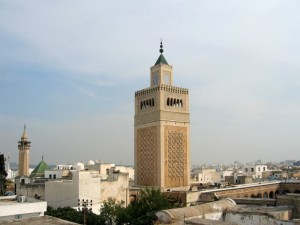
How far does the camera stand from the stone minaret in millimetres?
29547

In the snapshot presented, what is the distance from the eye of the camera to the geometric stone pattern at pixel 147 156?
98.1 feet

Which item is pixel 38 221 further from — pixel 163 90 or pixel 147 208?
pixel 163 90

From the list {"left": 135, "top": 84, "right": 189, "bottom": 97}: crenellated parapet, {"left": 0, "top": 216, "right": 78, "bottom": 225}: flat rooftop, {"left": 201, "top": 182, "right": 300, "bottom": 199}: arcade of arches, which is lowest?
{"left": 201, "top": 182, "right": 300, "bottom": 199}: arcade of arches

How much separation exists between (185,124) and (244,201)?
1193 centimetres

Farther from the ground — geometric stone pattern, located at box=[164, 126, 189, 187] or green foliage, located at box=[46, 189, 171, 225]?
geometric stone pattern, located at box=[164, 126, 189, 187]

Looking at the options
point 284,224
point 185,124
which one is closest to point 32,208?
point 284,224

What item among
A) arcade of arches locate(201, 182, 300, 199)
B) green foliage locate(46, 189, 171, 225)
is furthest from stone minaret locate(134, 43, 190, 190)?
green foliage locate(46, 189, 171, 225)

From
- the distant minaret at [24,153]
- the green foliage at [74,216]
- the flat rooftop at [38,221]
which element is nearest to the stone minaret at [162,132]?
the green foliage at [74,216]

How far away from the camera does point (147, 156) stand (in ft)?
101

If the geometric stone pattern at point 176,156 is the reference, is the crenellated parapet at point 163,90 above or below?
above

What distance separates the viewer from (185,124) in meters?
31.4

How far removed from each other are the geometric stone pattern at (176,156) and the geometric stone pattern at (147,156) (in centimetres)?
95

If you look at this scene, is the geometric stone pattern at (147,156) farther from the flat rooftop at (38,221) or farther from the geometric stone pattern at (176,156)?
the flat rooftop at (38,221)

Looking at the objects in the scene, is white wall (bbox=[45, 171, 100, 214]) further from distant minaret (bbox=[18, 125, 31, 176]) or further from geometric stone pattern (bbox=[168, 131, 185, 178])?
distant minaret (bbox=[18, 125, 31, 176])
